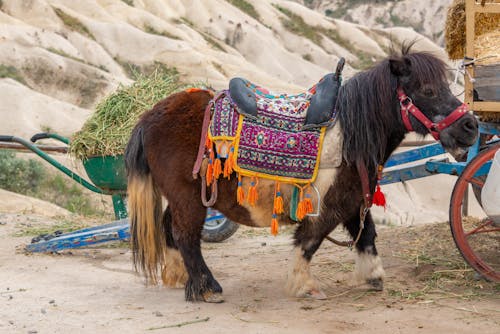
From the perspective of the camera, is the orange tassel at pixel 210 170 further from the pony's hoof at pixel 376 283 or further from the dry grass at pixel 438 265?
the dry grass at pixel 438 265

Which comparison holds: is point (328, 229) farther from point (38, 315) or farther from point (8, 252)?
point (8, 252)

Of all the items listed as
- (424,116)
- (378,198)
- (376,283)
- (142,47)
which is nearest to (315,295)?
(376,283)

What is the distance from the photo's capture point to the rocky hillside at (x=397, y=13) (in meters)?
52.5

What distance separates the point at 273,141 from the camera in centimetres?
453

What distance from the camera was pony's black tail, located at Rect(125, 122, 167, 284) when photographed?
497 cm

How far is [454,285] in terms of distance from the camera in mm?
4949

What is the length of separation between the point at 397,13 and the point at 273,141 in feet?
173

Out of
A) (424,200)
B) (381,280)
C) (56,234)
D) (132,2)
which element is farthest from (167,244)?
(132,2)

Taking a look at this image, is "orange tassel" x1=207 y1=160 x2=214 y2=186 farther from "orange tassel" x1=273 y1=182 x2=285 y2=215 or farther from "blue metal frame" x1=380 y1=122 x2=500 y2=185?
"blue metal frame" x1=380 y1=122 x2=500 y2=185

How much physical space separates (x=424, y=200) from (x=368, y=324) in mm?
20209

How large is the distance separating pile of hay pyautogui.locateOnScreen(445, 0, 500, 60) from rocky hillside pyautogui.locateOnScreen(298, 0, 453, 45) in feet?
158

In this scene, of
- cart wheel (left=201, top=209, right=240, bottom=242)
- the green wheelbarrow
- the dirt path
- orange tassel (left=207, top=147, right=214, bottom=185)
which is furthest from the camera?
cart wheel (left=201, top=209, right=240, bottom=242)

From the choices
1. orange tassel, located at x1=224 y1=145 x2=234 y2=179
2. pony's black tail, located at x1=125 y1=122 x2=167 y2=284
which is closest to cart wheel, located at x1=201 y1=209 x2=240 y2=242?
pony's black tail, located at x1=125 y1=122 x2=167 y2=284

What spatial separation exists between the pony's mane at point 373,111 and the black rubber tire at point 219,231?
9.52 ft
